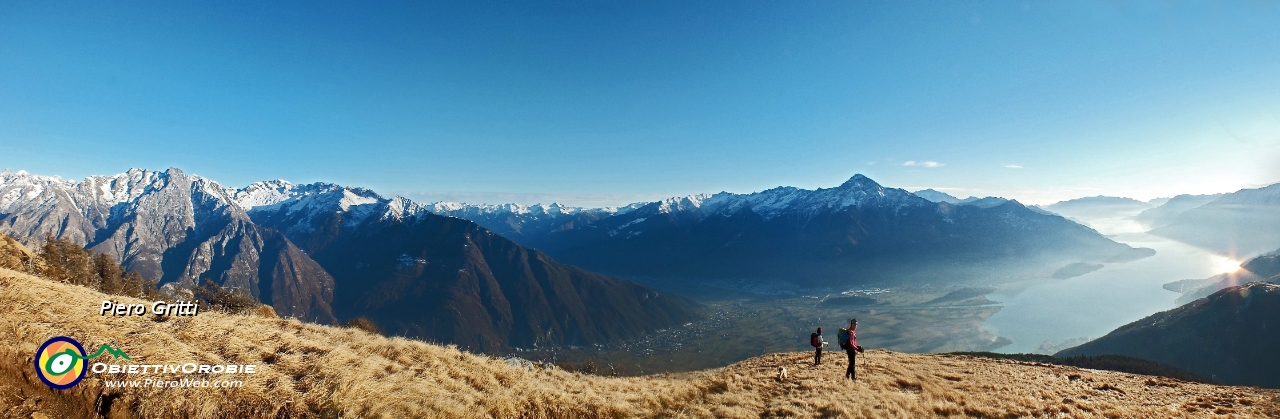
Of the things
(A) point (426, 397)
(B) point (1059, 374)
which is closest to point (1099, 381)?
(B) point (1059, 374)

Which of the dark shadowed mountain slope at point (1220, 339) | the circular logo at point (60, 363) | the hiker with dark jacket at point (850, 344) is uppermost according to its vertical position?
the circular logo at point (60, 363)

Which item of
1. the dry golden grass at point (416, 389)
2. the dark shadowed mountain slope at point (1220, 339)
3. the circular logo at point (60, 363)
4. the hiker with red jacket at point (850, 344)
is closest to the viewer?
the circular logo at point (60, 363)

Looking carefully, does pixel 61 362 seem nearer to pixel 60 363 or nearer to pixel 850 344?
pixel 60 363

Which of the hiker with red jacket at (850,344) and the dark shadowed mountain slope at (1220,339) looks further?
the dark shadowed mountain slope at (1220,339)

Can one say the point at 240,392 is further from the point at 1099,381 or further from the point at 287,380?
the point at 1099,381

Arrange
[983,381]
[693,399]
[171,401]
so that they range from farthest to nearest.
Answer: [983,381], [693,399], [171,401]

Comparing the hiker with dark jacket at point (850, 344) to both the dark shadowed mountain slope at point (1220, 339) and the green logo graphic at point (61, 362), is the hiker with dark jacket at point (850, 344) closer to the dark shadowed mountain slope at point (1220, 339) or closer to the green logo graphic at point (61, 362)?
the green logo graphic at point (61, 362)

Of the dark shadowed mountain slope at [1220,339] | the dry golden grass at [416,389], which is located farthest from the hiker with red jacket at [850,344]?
the dark shadowed mountain slope at [1220,339]

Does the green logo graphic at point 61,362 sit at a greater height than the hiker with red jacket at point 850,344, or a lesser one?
greater
